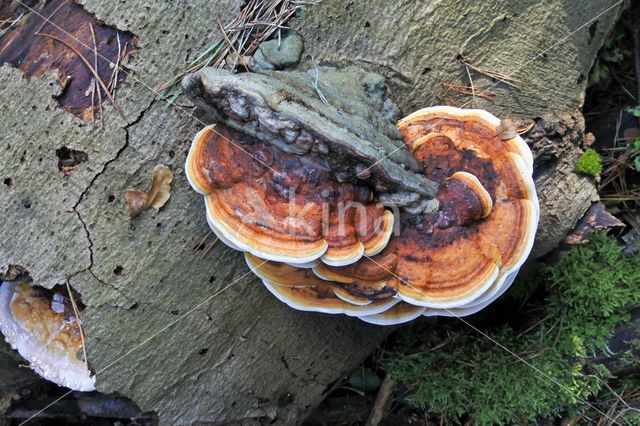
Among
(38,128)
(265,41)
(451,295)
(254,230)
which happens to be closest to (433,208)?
(451,295)

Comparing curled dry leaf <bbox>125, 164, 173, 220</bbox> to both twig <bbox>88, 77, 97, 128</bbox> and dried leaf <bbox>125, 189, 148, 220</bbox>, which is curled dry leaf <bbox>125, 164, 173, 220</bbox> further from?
twig <bbox>88, 77, 97, 128</bbox>

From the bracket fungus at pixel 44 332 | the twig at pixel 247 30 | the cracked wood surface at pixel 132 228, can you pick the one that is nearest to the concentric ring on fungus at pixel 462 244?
the cracked wood surface at pixel 132 228

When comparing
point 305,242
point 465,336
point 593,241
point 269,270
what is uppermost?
point 305,242

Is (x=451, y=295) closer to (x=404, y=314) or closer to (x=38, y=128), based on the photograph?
(x=404, y=314)

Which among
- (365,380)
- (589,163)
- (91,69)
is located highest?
(91,69)

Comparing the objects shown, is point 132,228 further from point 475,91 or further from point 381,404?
point 381,404

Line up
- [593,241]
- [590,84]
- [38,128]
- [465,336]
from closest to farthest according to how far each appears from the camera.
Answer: [38,128] → [593,241] → [465,336] → [590,84]

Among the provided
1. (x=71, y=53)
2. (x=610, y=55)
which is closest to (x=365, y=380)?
(x=71, y=53)

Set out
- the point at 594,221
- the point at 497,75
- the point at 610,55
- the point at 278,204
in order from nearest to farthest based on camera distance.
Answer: the point at 278,204, the point at 497,75, the point at 594,221, the point at 610,55
